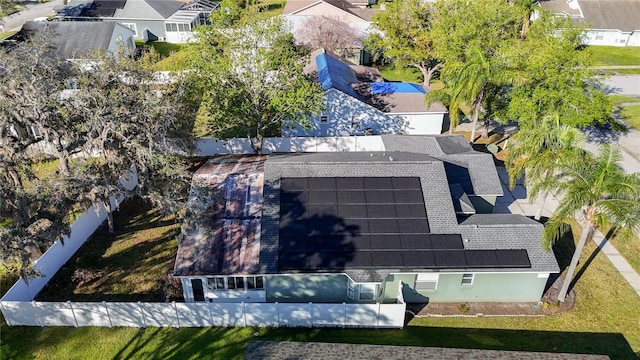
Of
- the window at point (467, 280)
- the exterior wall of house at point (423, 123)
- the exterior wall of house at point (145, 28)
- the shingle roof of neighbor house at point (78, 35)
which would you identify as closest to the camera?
the window at point (467, 280)

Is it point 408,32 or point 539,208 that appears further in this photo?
point 408,32

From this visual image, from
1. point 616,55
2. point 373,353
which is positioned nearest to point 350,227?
point 373,353

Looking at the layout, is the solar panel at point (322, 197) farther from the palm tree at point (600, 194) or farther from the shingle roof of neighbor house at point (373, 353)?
the palm tree at point (600, 194)

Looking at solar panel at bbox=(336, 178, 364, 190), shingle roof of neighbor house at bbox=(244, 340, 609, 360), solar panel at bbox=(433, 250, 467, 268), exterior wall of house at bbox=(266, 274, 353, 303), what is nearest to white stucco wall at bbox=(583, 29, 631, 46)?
solar panel at bbox=(336, 178, 364, 190)

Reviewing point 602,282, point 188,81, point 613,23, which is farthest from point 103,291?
point 613,23

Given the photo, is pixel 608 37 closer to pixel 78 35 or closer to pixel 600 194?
pixel 600 194

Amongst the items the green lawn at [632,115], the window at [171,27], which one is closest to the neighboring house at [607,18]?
the green lawn at [632,115]

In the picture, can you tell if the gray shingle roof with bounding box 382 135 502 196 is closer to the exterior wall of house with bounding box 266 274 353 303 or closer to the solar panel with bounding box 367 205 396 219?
the solar panel with bounding box 367 205 396 219
